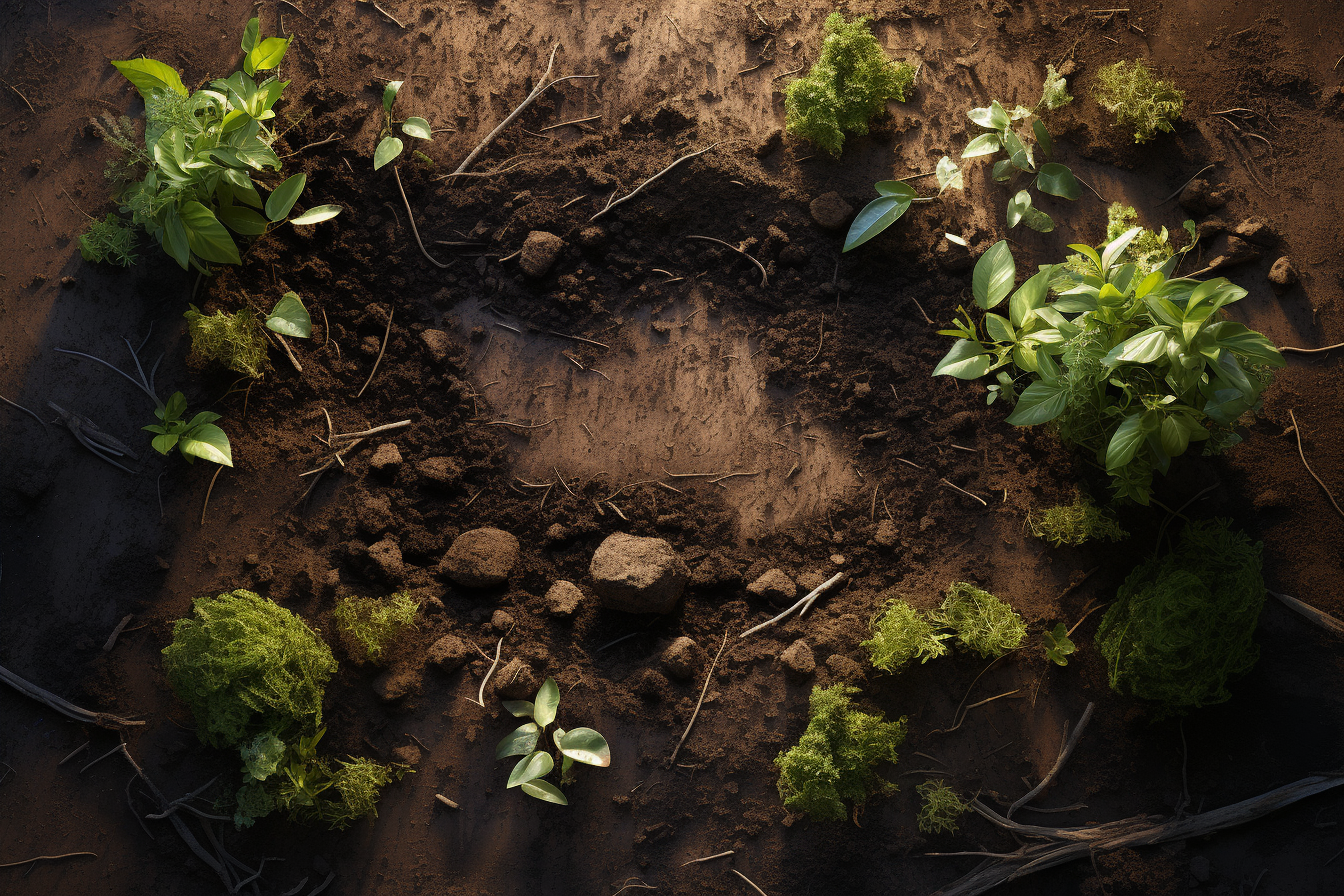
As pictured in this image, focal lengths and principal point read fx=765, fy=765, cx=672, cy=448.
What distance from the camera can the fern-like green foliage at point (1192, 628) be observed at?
10.4 feet

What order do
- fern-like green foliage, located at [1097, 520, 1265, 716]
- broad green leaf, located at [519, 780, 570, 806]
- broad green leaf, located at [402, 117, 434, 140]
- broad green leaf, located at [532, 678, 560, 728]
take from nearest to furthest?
1. fern-like green foliage, located at [1097, 520, 1265, 716]
2. broad green leaf, located at [519, 780, 570, 806]
3. broad green leaf, located at [532, 678, 560, 728]
4. broad green leaf, located at [402, 117, 434, 140]

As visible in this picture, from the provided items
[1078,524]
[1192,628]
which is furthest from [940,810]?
[1078,524]

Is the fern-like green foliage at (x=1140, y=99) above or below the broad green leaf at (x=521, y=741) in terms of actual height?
above

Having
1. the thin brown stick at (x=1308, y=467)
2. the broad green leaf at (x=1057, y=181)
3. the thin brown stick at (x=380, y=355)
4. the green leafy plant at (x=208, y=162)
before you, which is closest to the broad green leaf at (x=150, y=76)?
the green leafy plant at (x=208, y=162)

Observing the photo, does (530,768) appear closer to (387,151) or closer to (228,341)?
(228,341)

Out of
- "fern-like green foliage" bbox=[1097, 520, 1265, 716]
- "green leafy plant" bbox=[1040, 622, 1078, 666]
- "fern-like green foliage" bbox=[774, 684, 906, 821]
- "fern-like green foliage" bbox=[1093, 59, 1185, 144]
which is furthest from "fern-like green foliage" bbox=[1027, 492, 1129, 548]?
"fern-like green foliage" bbox=[1093, 59, 1185, 144]

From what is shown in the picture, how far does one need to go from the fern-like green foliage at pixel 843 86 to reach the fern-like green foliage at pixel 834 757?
2.71 m

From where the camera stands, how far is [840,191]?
4004 millimetres

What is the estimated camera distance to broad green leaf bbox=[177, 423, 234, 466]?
3514 millimetres

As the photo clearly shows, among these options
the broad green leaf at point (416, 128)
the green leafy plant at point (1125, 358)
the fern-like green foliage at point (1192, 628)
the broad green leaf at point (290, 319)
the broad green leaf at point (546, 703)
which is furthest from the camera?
the broad green leaf at point (416, 128)

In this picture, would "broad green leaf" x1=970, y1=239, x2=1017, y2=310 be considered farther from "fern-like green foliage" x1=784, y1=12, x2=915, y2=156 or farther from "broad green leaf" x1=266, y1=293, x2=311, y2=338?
"broad green leaf" x1=266, y1=293, x2=311, y2=338

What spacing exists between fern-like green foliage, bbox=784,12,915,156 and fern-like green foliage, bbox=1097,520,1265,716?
2558 millimetres

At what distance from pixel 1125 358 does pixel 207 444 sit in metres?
3.97

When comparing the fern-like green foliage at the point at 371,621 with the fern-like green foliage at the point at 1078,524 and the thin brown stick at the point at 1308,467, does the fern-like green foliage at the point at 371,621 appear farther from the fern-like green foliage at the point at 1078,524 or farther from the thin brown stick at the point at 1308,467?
the thin brown stick at the point at 1308,467
